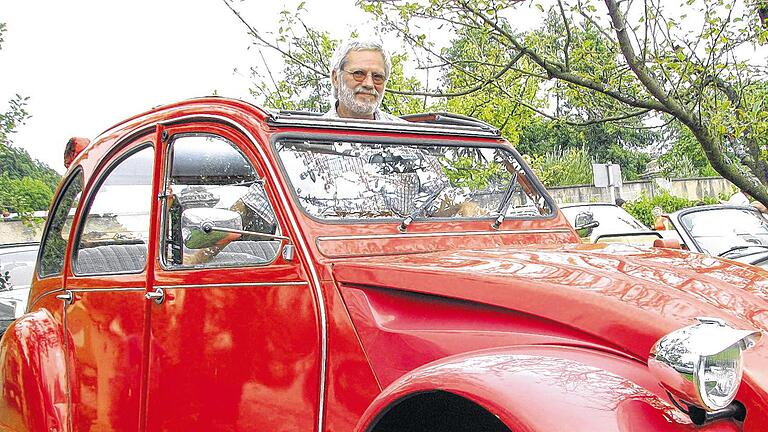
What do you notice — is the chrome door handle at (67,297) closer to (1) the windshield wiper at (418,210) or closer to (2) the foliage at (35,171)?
(1) the windshield wiper at (418,210)

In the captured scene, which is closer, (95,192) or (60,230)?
(95,192)

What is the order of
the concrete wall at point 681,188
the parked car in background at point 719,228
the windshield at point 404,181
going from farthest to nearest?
the concrete wall at point 681,188, the parked car in background at point 719,228, the windshield at point 404,181

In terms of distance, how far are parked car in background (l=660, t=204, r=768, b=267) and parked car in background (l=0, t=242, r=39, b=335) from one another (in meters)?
5.86

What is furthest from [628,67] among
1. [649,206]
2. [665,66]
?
[649,206]

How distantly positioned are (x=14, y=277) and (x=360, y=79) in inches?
216

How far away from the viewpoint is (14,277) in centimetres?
820

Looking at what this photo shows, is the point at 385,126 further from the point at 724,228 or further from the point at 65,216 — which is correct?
the point at 724,228

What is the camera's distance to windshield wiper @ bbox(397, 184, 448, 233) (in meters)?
3.13

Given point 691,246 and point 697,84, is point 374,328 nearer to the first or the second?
point 697,84

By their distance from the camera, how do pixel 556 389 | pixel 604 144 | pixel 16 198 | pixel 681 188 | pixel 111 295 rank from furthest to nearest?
pixel 604 144, pixel 681 188, pixel 16 198, pixel 111 295, pixel 556 389

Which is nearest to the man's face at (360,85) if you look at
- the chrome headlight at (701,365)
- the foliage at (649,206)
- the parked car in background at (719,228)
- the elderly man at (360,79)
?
the elderly man at (360,79)

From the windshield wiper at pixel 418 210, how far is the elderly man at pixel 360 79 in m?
0.89

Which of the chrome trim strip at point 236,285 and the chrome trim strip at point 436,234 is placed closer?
the chrome trim strip at point 236,285

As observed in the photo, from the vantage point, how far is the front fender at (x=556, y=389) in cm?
189
